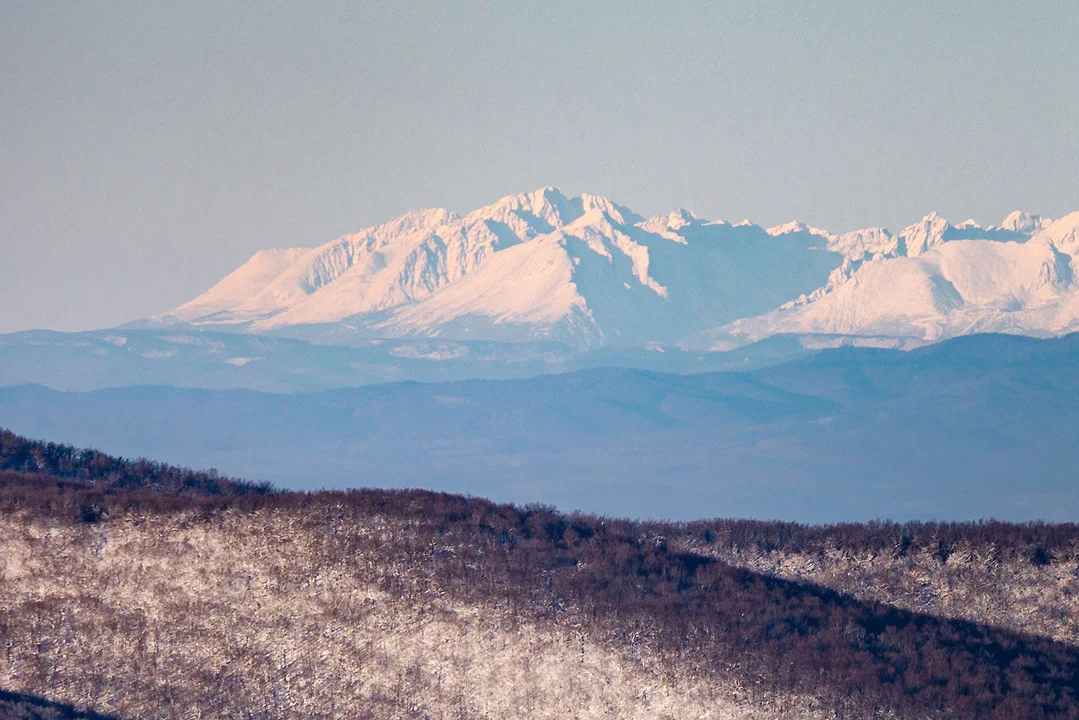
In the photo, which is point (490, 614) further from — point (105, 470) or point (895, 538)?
point (105, 470)

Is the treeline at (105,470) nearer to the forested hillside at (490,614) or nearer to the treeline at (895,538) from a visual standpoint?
the forested hillside at (490,614)

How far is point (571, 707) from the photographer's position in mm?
50812

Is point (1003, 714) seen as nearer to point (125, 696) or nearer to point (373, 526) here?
point (373, 526)

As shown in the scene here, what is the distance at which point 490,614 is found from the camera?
55094mm

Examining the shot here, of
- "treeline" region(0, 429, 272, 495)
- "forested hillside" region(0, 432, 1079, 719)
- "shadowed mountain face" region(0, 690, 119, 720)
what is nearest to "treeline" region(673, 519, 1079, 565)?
"forested hillside" region(0, 432, 1079, 719)

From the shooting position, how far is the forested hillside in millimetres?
51594

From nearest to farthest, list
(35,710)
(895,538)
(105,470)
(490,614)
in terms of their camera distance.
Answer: (35,710) < (490,614) < (895,538) < (105,470)

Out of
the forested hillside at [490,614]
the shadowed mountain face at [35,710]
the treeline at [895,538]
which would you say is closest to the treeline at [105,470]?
the forested hillside at [490,614]

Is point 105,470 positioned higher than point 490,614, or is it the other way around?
point 105,470

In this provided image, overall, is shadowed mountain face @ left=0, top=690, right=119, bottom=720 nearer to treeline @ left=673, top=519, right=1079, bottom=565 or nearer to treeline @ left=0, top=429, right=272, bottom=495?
treeline @ left=0, top=429, right=272, bottom=495

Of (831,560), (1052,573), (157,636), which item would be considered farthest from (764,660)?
(157,636)

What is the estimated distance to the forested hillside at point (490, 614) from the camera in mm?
51594

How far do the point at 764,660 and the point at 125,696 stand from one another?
21525mm

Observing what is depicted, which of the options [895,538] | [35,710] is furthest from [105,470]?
[895,538]
